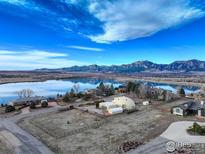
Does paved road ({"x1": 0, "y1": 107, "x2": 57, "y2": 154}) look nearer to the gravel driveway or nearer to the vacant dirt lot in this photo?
the vacant dirt lot

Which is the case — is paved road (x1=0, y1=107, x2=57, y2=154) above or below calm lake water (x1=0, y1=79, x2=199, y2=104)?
below

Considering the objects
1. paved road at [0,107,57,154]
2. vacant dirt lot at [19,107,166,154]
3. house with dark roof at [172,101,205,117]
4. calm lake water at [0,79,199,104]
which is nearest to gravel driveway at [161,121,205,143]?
vacant dirt lot at [19,107,166,154]

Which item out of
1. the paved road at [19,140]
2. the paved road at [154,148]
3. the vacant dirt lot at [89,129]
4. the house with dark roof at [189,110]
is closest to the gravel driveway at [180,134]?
the paved road at [154,148]

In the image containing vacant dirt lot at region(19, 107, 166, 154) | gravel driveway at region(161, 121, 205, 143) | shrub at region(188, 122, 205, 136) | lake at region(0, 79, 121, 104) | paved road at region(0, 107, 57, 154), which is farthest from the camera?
lake at region(0, 79, 121, 104)

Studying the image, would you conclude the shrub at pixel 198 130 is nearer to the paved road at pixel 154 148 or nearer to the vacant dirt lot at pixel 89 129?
the paved road at pixel 154 148

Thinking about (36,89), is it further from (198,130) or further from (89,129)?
(198,130)

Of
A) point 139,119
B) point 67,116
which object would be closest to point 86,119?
point 67,116

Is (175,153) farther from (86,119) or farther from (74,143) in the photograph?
(86,119)
